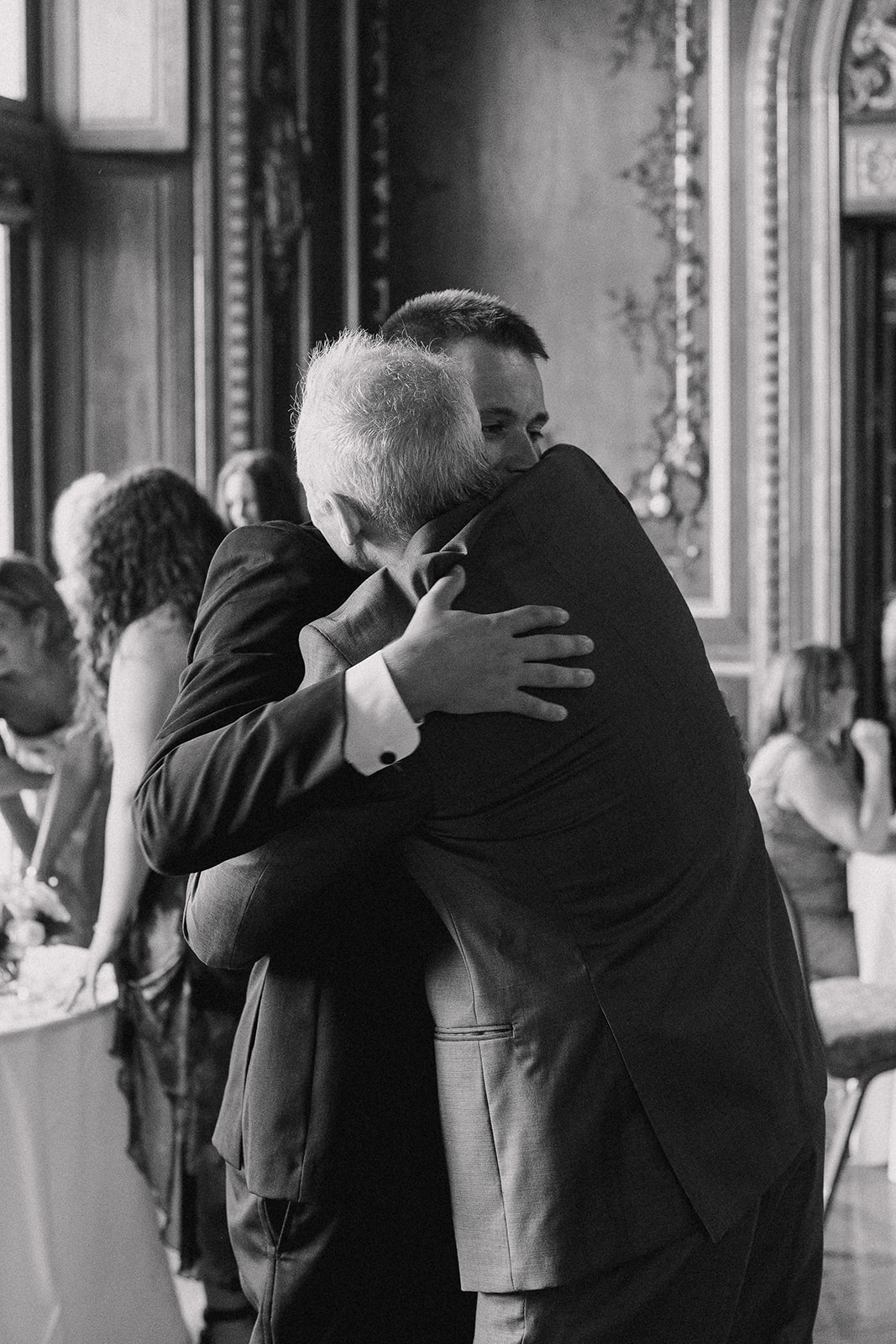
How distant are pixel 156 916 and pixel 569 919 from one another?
5.19ft

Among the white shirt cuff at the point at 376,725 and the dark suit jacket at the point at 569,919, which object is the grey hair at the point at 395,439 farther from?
the white shirt cuff at the point at 376,725

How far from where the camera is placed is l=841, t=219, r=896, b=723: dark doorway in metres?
6.33

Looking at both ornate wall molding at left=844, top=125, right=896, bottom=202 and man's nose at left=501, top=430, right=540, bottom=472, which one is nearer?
man's nose at left=501, top=430, right=540, bottom=472

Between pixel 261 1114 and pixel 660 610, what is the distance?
23.2 inches

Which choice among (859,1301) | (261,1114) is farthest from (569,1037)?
(859,1301)

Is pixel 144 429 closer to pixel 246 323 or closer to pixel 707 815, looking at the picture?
pixel 246 323

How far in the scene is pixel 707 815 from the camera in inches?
60.8

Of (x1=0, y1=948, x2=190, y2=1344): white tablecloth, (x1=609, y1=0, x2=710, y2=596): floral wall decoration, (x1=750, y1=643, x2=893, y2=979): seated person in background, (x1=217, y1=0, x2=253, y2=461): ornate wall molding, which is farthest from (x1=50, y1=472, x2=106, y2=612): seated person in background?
(x1=609, y1=0, x2=710, y2=596): floral wall decoration

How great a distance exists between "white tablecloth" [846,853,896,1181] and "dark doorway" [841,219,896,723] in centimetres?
162

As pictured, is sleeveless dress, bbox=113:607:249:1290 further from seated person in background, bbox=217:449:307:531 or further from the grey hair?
seated person in background, bbox=217:449:307:531

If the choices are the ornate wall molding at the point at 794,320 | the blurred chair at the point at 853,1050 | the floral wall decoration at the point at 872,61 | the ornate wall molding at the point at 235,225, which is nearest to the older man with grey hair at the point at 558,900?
the blurred chair at the point at 853,1050

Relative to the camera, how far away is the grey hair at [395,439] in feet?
4.94

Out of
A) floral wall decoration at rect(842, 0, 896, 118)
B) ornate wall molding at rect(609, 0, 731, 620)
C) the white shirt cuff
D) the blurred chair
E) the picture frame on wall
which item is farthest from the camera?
ornate wall molding at rect(609, 0, 731, 620)

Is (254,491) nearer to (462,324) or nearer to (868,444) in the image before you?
(868,444)
